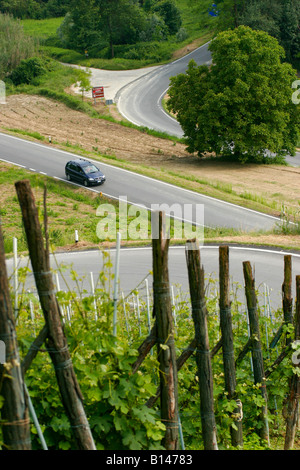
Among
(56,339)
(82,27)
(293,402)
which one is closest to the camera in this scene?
(56,339)

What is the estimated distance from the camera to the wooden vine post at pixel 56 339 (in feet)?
16.0

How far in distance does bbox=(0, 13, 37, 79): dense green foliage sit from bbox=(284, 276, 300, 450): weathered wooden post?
2332 inches

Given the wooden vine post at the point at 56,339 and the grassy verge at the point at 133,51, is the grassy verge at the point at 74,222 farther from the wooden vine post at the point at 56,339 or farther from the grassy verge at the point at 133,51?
the grassy verge at the point at 133,51

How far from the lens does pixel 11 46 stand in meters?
63.3

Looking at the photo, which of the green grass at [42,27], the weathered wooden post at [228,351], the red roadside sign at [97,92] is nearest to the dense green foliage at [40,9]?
the green grass at [42,27]

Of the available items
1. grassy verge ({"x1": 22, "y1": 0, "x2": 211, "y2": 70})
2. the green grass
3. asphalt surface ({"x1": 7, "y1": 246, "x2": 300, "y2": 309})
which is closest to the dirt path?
asphalt surface ({"x1": 7, "y1": 246, "x2": 300, "y2": 309})

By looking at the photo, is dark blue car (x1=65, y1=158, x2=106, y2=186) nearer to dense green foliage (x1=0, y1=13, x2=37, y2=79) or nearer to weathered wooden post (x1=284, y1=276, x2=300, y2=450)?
weathered wooden post (x1=284, y1=276, x2=300, y2=450)

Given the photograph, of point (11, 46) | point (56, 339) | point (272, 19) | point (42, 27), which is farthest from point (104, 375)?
point (42, 27)

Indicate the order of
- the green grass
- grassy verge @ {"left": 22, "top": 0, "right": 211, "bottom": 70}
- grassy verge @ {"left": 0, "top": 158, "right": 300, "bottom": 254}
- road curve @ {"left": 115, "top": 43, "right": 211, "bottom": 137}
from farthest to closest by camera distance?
the green grass < grassy verge @ {"left": 22, "top": 0, "right": 211, "bottom": 70} < road curve @ {"left": 115, "top": 43, "right": 211, "bottom": 137} < grassy verge @ {"left": 0, "top": 158, "right": 300, "bottom": 254}

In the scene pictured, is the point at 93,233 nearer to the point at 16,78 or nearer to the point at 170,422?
the point at 170,422

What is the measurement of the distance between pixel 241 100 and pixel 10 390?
33447 millimetres

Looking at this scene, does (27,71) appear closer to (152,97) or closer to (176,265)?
(152,97)

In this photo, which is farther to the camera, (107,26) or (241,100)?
(107,26)

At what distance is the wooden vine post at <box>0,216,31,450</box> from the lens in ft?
14.9
